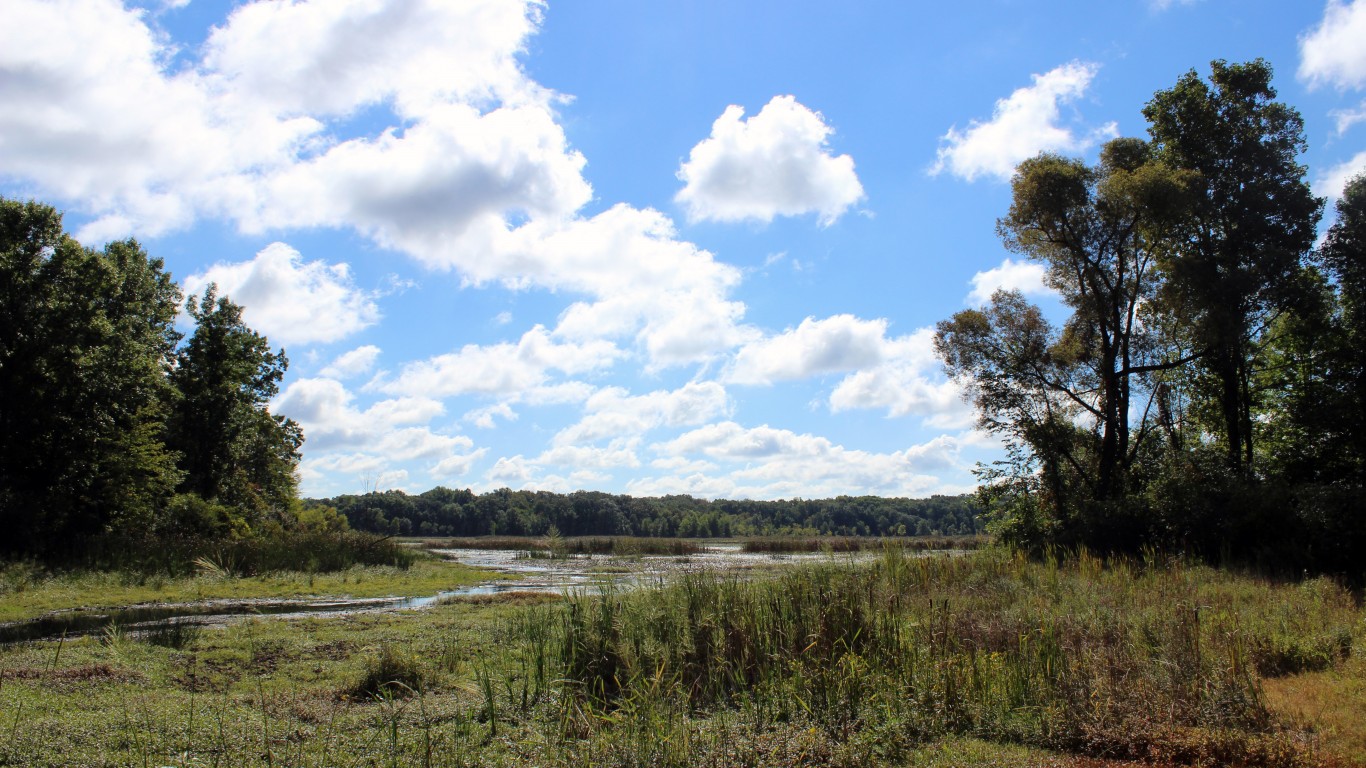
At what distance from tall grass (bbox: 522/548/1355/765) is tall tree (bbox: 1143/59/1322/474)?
11456 millimetres

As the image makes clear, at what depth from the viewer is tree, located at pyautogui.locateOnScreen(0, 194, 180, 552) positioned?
81.7 ft

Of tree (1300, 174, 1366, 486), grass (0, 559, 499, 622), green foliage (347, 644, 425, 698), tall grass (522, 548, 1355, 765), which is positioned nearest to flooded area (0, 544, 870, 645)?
grass (0, 559, 499, 622)

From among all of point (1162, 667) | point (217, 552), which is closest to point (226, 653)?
point (1162, 667)

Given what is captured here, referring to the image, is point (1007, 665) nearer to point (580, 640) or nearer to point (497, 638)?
point (580, 640)

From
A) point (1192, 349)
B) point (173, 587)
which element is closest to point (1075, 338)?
point (1192, 349)

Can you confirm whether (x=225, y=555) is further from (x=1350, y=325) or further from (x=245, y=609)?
(x=1350, y=325)

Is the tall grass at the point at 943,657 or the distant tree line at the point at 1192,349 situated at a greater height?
the distant tree line at the point at 1192,349

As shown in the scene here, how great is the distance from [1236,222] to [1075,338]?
581 cm

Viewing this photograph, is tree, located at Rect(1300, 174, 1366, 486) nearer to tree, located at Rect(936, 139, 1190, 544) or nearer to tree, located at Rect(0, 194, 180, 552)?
tree, located at Rect(936, 139, 1190, 544)

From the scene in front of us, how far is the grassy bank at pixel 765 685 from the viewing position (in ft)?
19.5

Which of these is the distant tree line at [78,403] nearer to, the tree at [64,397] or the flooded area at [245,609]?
the tree at [64,397]

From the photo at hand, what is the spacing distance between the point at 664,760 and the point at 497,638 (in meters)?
6.69

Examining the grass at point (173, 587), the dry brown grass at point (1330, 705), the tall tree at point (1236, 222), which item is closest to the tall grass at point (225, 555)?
the grass at point (173, 587)

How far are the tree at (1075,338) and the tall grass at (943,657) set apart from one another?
1302cm
